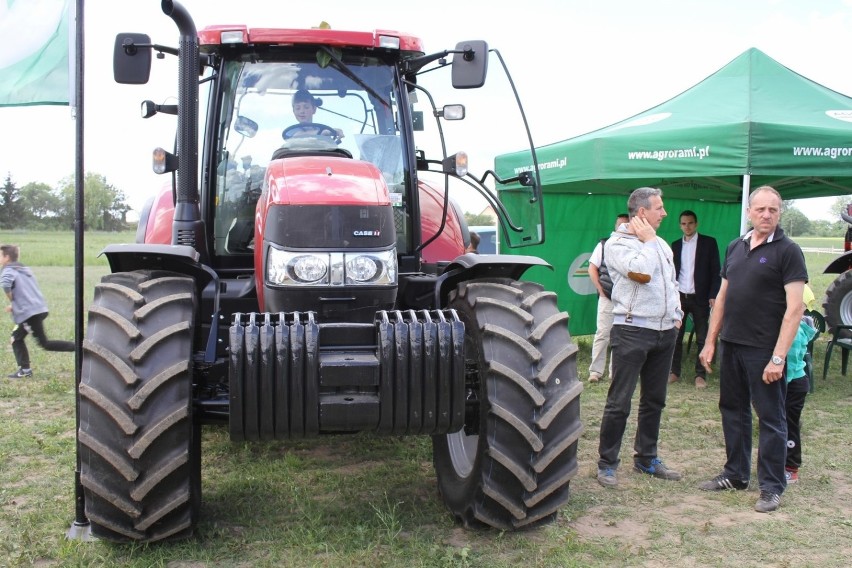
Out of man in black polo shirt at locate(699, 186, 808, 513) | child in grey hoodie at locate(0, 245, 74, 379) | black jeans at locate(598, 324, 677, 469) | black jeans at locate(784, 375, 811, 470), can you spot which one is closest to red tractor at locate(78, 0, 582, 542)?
black jeans at locate(598, 324, 677, 469)

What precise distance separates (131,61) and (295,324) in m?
1.71

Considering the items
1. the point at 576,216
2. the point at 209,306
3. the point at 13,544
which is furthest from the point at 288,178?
the point at 576,216

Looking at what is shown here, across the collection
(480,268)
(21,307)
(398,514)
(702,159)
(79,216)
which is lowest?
(398,514)

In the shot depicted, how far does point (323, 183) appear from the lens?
3.81 metres

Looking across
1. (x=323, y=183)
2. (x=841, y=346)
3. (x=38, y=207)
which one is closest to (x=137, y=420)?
(x=323, y=183)

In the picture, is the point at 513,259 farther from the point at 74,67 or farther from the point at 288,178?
the point at 74,67

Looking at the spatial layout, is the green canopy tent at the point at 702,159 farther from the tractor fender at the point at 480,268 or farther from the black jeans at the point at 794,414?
the tractor fender at the point at 480,268

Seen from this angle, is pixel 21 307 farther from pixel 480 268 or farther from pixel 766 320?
→ pixel 766 320

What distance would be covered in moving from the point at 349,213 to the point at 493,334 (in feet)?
2.76

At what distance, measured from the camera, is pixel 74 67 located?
12.9 feet

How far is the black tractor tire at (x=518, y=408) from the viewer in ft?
11.8

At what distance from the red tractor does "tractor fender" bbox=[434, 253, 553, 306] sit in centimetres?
1

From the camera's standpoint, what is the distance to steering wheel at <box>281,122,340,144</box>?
4613mm

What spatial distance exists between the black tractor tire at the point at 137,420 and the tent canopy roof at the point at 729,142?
5.51 meters
